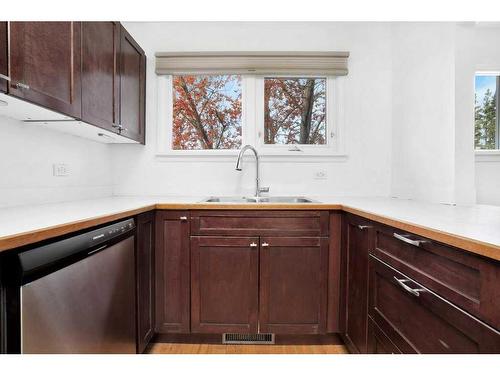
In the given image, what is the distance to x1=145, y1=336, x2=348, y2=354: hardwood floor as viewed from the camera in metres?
1.75

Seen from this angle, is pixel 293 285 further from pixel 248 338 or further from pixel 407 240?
pixel 407 240

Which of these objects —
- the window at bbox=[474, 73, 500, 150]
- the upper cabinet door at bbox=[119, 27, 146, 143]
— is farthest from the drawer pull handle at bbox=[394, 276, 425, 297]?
the window at bbox=[474, 73, 500, 150]

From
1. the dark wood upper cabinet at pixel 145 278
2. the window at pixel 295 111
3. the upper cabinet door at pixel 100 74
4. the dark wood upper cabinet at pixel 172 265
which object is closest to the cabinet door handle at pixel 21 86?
the upper cabinet door at pixel 100 74

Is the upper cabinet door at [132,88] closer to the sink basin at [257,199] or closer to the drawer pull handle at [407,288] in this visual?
the sink basin at [257,199]

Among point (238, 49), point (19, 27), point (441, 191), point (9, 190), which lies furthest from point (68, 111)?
point (441, 191)

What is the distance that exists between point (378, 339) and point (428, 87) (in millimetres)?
1587

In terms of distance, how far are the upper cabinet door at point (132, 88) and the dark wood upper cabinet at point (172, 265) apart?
2.26ft

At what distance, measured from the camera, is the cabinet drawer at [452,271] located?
26.7 inches

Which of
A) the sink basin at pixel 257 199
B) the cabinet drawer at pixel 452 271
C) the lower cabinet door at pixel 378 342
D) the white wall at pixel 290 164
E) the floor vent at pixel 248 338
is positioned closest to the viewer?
the cabinet drawer at pixel 452 271

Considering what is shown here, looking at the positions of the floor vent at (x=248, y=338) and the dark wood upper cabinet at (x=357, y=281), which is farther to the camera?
the floor vent at (x=248, y=338)

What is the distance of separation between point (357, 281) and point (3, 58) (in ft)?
5.90

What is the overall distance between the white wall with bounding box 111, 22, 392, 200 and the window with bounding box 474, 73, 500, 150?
0.86 m

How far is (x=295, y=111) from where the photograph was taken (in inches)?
96.1
